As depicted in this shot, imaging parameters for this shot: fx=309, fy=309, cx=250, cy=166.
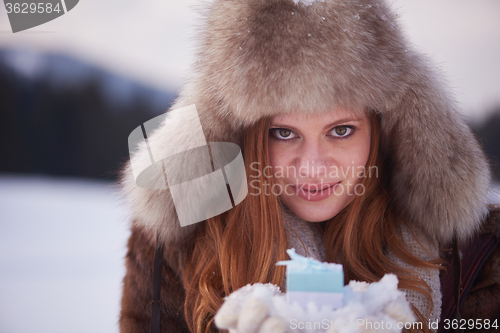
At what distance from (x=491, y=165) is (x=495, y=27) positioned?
135 cm

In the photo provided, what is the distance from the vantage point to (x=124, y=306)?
97cm

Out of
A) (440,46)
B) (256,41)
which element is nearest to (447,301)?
(256,41)

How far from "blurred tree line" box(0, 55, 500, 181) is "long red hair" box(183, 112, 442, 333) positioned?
1.55 m

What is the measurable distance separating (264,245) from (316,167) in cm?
25

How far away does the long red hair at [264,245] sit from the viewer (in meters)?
0.80

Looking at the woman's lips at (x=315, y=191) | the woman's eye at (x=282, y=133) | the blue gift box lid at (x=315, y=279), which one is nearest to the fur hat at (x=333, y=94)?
the woman's eye at (x=282, y=133)

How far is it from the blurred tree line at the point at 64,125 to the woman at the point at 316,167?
151cm

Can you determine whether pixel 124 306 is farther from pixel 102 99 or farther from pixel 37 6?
pixel 102 99

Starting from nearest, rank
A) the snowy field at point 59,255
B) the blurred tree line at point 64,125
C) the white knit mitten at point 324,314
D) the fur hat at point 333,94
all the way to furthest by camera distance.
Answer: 1. the white knit mitten at point 324,314
2. the fur hat at point 333,94
3. the snowy field at point 59,255
4. the blurred tree line at point 64,125

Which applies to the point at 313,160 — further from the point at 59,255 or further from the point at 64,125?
the point at 64,125

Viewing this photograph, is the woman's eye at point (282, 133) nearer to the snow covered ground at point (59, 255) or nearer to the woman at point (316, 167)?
the woman at point (316, 167)

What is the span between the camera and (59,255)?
2035mm

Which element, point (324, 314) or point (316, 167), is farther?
point (316, 167)

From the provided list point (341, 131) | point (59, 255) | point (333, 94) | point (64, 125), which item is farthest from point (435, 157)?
point (64, 125)
